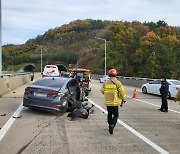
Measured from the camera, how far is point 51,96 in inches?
489

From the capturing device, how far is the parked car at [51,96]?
1234 centimetres

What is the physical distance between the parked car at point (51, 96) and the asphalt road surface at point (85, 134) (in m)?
0.34

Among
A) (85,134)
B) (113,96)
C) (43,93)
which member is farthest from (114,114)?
(43,93)

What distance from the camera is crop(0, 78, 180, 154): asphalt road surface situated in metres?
7.34

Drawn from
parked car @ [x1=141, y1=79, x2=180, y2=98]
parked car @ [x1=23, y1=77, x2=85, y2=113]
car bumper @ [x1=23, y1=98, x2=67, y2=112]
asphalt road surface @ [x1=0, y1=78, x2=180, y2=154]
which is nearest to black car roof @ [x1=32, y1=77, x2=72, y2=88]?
parked car @ [x1=23, y1=77, x2=85, y2=113]

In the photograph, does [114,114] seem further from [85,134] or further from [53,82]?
[53,82]

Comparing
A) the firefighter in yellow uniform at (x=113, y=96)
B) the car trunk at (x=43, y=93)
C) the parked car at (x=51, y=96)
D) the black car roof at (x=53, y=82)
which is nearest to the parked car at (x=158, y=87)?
the parked car at (x=51, y=96)

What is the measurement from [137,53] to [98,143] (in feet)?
198

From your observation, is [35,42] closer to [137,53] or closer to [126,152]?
[137,53]

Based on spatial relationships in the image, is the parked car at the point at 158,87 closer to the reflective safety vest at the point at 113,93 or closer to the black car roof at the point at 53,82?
the black car roof at the point at 53,82

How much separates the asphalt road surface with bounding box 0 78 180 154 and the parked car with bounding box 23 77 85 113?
0.34 metres

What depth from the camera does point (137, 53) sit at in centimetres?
6725

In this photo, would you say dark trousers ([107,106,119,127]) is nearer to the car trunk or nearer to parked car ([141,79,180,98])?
the car trunk

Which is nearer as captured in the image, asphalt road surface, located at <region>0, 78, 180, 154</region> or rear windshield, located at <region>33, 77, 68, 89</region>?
asphalt road surface, located at <region>0, 78, 180, 154</region>
